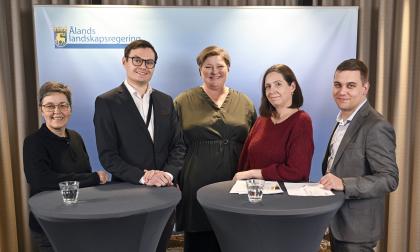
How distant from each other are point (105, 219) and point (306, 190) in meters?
1.00

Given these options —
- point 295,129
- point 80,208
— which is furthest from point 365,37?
point 80,208

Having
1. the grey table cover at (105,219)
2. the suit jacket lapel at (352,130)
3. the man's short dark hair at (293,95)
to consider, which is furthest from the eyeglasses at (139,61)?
the suit jacket lapel at (352,130)

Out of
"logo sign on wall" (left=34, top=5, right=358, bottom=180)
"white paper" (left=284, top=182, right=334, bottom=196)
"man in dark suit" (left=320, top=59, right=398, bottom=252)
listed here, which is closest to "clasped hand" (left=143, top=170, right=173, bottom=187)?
"white paper" (left=284, top=182, right=334, bottom=196)

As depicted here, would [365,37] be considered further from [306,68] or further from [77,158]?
[77,158]

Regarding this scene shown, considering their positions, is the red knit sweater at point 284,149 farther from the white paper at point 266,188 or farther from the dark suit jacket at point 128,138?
the dark suit jacket at point 128,138

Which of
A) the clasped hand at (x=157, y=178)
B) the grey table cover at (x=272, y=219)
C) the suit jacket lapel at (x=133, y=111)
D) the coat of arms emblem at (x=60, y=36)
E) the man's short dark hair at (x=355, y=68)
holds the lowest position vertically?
the grey table cover at (x=272, y=219)

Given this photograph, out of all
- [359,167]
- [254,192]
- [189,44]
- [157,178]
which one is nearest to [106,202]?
[157,178]

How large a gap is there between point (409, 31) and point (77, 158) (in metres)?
2.72

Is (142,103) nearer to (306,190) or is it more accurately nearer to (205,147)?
(205,147)

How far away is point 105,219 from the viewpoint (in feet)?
5.81

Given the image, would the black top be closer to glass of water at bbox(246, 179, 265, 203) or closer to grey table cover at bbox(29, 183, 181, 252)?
grey table cover at bbox(29, 183, 181, 252)

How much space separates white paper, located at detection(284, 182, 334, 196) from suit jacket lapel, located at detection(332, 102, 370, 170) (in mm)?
148

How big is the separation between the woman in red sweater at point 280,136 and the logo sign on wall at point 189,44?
2.55ft

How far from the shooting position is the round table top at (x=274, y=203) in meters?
1.81
